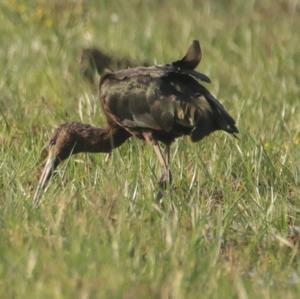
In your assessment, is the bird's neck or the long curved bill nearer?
the long curved bill

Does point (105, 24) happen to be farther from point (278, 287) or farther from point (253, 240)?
point (278, 287)

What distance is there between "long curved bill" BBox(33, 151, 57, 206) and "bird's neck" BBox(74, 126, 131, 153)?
207 millimetres

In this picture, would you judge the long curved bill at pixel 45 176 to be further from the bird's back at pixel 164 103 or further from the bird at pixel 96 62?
the bird at pixel 96 62

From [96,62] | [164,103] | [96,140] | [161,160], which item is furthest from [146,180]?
[96,62]

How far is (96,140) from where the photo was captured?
24.1 feet

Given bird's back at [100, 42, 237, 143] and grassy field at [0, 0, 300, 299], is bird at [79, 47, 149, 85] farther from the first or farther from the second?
bird's back at [100, 42, 237, 143]

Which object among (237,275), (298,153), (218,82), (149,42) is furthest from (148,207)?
(149,42)

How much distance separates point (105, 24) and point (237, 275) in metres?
7.07

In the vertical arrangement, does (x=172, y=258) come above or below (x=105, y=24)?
above

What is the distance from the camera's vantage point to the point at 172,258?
5254mm

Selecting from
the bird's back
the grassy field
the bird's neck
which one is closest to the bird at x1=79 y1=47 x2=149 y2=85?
the grassy field

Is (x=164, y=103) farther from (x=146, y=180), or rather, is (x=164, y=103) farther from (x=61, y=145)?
(x=61, y=145)

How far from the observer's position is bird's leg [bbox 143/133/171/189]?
674 centimetres

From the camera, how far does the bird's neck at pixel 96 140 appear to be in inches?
289
